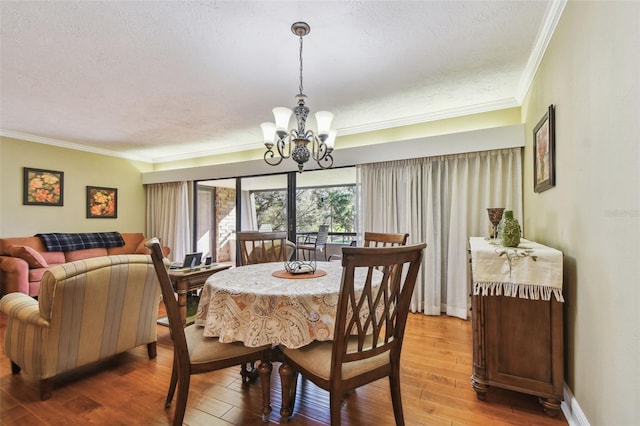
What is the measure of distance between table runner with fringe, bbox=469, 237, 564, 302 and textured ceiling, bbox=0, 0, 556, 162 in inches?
62.2

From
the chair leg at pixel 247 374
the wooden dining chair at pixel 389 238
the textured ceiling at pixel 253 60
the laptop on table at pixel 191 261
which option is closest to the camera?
the textured ceiling at pixel 253 60

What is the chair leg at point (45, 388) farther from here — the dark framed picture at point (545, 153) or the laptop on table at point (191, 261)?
the dark framed picture at point (545, 153)

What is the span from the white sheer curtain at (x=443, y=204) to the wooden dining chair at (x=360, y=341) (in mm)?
2195

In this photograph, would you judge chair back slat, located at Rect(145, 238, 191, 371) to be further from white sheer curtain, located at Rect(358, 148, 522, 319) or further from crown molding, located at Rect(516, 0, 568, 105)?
white sheer curtain, located at Rect(358, 148, 522, 319)

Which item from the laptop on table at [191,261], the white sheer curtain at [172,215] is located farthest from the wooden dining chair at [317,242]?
the white sheer curtain at [172,215]

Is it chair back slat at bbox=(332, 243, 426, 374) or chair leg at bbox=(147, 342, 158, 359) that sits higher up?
chair back slat at bbox=(332, 243, 426, 374)

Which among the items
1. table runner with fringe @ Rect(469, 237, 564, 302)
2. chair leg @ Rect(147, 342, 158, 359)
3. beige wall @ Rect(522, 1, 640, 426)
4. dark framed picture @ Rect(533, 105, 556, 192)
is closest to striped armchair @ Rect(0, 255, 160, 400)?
chair leg @ Rect(147, 342, 158, 359)

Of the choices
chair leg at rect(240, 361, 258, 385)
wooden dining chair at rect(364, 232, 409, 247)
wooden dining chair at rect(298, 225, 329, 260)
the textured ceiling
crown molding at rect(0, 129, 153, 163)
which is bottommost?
chair leg at rect(240, 361, 258, 385)

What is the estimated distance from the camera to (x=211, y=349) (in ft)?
5.16

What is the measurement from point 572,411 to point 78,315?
304 cm

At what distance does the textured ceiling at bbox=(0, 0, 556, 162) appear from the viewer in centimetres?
194

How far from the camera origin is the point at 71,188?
5109mm

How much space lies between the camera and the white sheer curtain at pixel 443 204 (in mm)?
3286

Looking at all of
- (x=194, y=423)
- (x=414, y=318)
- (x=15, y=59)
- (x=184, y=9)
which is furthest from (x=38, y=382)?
(x=414, y=318)
